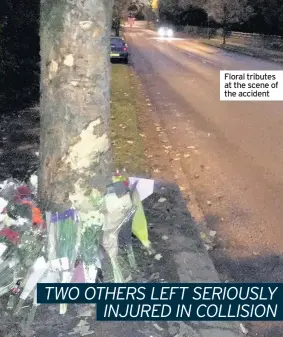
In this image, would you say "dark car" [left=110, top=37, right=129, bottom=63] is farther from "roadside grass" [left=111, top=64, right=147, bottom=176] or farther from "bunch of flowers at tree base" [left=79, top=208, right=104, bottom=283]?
"bunch of flowers at tree base" [left=79, top=208, right=104, bottom=283]

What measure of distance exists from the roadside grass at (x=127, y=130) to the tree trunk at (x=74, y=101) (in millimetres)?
2638

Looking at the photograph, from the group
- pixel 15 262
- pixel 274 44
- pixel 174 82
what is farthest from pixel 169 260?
pixel 274 44

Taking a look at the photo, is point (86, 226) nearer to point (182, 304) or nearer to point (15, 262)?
point (15, 262)

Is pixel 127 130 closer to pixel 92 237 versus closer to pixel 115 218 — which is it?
pixel 115 218

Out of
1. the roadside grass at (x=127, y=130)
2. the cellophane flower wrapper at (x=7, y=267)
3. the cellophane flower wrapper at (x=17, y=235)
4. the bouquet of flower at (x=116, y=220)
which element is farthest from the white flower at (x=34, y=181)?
the roadside grass at (x=127, y=130)

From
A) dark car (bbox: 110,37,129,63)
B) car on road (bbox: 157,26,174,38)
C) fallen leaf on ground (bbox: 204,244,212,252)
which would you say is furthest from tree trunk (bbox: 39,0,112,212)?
car on road (bbox: 157,26,174,38)

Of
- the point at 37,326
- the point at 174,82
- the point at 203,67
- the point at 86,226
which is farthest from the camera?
the point at 203,67

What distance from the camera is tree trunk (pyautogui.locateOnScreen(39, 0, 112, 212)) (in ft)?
13.0

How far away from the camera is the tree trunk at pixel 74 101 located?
396cm

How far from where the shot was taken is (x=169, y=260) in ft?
14.6

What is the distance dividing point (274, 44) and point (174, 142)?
34369 millimetres

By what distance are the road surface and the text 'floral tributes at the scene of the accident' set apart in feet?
3.81

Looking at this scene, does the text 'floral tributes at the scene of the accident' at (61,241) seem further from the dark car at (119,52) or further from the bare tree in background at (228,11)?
the bare tree in background at (228,11)

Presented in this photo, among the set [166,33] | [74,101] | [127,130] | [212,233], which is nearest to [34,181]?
[74,101]
